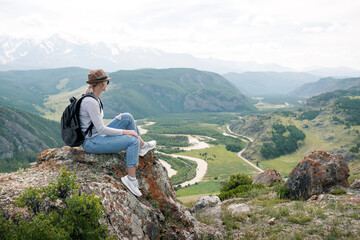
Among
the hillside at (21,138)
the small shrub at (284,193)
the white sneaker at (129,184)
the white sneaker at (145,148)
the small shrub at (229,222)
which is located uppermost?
the white sneaker at (145,148)

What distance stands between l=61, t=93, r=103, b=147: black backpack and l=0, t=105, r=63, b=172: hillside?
14499 cm

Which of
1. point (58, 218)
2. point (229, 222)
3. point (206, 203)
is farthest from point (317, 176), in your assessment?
point (58, 218)

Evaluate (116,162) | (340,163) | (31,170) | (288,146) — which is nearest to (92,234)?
(116,162)

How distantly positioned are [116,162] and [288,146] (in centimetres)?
16025

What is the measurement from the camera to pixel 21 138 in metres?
165

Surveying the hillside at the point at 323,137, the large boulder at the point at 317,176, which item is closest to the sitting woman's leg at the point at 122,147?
the large boulder at the point at 317,176

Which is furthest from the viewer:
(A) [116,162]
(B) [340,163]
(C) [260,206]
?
(B) [340,163]

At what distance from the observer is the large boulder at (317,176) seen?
1802cm

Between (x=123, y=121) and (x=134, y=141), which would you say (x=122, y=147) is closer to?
(x=134, y=141)

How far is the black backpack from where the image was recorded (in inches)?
346

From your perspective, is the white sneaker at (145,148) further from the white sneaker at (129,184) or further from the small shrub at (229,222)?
the small shrub at (229,222)

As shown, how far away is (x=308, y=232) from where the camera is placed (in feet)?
37.8

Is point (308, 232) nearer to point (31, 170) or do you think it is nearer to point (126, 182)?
point (126, 182)

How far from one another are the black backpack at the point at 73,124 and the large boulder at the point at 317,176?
54.6 feet
